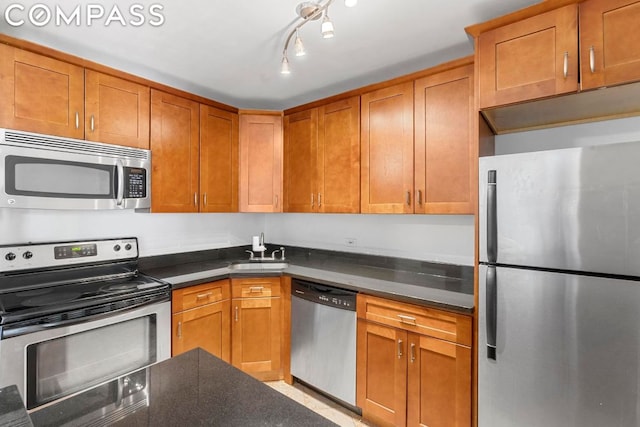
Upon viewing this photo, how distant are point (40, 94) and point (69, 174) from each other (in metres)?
0.46

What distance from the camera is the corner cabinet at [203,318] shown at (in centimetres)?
223

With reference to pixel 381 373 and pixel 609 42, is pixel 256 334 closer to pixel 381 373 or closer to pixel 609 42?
pixel 381 373

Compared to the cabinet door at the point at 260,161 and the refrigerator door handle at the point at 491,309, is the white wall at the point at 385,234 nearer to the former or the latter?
the cabinet door at the point at 260,161

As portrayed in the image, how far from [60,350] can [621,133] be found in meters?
3.15

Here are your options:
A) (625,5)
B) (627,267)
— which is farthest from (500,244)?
(625,5)

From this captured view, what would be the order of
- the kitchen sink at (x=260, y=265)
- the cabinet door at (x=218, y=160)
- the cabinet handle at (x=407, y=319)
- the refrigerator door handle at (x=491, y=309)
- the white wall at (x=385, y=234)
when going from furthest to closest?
the kitchen sink at (x=260, y=265) → the cabinet door at (x=218, y=160) → the white wall at (x=385, y=234) → the cabinet handle at (x=407, y=319) → the refrigerator door handle at (x=491, y=309)

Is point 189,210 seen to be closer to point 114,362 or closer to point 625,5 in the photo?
point 114,362

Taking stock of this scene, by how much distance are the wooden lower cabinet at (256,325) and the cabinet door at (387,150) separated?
39.4 inches

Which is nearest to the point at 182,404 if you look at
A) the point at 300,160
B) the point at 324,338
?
the point at 324,338

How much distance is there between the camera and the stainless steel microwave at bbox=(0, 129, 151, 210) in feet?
5.84

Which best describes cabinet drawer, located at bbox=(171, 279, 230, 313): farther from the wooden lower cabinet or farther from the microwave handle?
the microwave handle

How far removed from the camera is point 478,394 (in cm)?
163

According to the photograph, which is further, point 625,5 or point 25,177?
point 25,177

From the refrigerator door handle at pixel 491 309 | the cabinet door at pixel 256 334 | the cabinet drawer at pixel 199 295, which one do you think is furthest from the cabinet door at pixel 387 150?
the cabinet drawer at pixel 199 295
